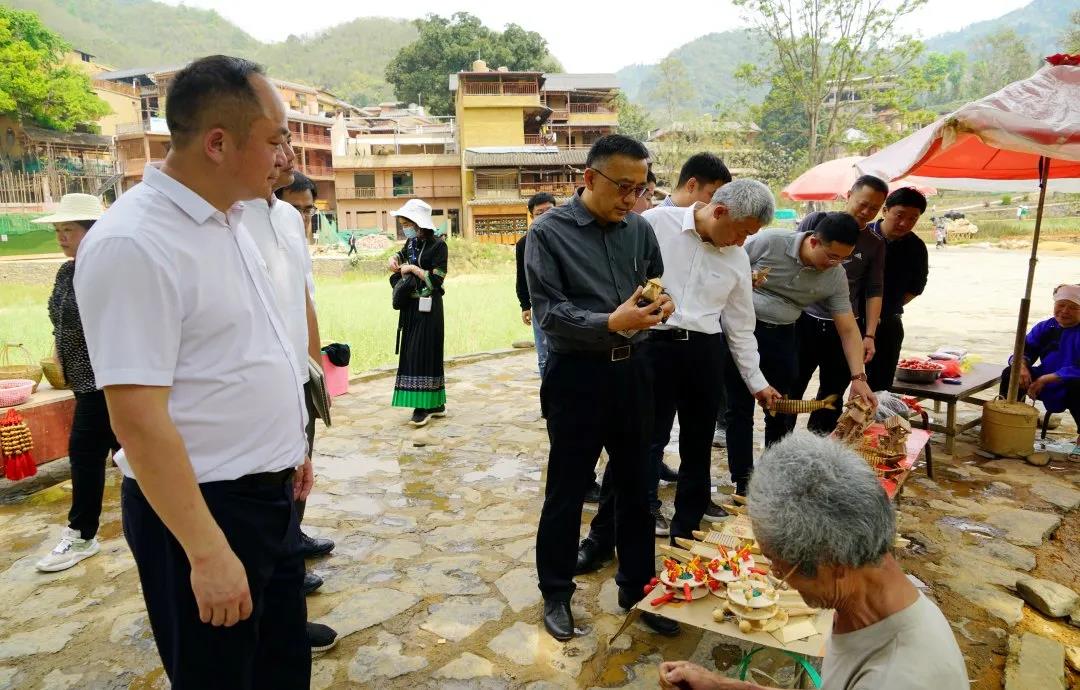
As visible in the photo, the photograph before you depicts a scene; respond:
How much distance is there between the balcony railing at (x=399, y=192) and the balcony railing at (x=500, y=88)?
4664mm

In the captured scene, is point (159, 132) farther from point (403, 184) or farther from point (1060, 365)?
point (1060, 365)

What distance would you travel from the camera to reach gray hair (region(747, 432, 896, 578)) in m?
1.34

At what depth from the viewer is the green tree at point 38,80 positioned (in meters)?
23.2

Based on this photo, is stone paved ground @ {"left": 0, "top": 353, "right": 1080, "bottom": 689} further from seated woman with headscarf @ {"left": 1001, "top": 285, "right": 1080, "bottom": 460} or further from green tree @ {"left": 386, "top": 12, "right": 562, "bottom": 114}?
green tree @ {"left": 386, "top": 12, "right": 562, "bottom": 114}

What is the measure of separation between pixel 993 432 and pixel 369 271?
1991cm

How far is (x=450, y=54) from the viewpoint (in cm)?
4350

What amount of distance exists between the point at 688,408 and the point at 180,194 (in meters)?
2.50

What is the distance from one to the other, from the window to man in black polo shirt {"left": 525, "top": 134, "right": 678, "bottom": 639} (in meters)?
31.5

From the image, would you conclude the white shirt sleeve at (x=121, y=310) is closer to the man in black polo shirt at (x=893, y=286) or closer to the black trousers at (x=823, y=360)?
the black trousers at (x=823, y=360)

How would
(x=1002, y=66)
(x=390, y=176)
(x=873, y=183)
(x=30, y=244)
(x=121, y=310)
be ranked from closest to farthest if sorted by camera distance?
(x=121, y=310) → (x=873, y=183) → (x=30, y=244) → (x=390, y=176) → (x=1002, y=66)

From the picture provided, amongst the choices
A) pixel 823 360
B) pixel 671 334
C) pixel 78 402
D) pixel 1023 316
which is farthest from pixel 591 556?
pixel 1023 316

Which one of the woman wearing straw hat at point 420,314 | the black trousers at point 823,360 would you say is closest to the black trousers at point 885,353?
the black trousers at point 823,360

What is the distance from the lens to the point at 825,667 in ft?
5.05

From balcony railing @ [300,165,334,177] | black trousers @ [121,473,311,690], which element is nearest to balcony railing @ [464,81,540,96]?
balcony railing @ [300,165,334,177]
